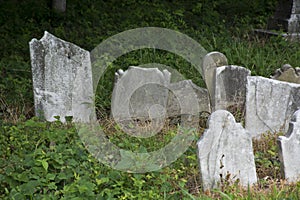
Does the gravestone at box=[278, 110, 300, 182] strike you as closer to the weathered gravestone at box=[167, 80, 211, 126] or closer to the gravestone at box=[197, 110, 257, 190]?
the gravestone at box=[197, 110, 257, 190]

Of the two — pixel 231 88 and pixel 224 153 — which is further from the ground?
pixel 231 88

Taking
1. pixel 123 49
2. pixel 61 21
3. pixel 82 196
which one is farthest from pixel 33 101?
pixel 61 21

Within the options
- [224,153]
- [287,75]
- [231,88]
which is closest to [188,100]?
[231,88]

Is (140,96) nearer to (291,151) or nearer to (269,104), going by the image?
(269,104)

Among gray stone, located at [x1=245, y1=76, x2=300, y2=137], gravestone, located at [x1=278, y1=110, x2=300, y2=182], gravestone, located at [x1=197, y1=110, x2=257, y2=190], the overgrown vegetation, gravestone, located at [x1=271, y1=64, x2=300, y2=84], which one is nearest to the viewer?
the overgrown vegetation

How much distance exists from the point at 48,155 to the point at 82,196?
61cm

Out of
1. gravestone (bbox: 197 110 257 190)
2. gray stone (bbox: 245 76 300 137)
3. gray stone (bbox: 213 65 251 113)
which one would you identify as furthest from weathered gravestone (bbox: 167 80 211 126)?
gravestone (bbox: 197 110 257 190)

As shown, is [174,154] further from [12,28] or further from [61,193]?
[12,28]

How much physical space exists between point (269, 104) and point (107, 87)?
2.14 metres

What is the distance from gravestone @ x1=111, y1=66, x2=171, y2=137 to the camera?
19.7 ft

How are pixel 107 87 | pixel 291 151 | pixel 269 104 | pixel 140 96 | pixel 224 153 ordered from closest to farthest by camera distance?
1. pixel 224 153
2. pixel 291 151
3. pixel 269 104
4. pixel 140 96
5. pixel 107 87

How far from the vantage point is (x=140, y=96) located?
20.2 feet

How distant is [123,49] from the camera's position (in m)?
8.03

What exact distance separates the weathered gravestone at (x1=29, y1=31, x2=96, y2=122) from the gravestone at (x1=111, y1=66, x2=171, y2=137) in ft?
1.12
